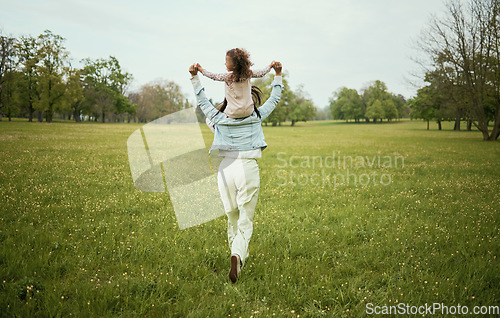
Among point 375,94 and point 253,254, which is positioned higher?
point 375,94

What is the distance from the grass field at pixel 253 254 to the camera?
366cm

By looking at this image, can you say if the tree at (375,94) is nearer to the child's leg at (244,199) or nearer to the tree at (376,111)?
the tree at (376,111)

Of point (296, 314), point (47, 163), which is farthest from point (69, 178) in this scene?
point (296, 314)

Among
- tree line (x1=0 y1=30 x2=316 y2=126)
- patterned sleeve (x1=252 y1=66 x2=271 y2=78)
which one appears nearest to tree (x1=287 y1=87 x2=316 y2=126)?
tree line (x1=0 y1=30 x2=316 y2=126)

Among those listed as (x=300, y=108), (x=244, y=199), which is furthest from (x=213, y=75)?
(x=300, y=108)

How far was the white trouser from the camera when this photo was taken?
3.84 meters

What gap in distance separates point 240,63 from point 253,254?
11.6ft

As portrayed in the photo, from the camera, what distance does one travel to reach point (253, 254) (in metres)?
4.99

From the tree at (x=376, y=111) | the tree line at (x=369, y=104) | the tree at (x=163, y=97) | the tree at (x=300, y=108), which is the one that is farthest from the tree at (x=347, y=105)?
the tree at (x=163, y=97)

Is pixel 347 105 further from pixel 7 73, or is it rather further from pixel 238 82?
pixel 238 82

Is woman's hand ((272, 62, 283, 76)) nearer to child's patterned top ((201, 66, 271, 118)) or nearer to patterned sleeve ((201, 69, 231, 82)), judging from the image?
child's patterned top ((201, 66, 271, 118))

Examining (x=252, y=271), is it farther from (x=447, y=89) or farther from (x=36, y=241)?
(x=447, y=89)

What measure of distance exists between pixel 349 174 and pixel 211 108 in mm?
10745

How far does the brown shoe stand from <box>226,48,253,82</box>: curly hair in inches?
104
